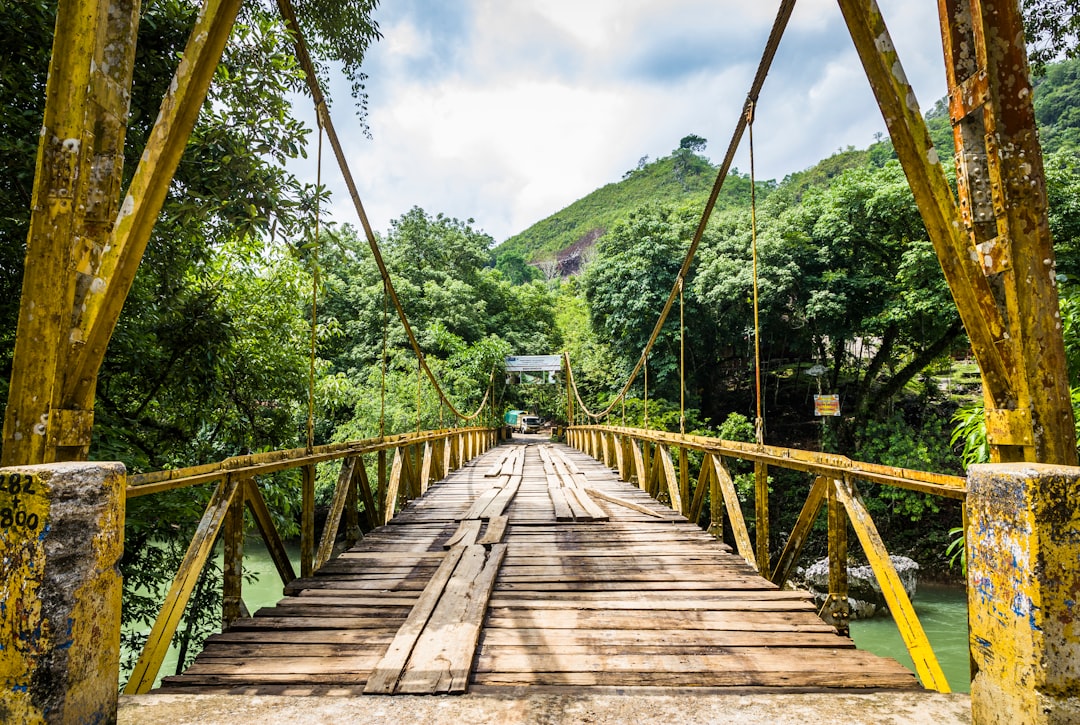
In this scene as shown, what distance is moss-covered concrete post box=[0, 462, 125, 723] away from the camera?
36.7 inches

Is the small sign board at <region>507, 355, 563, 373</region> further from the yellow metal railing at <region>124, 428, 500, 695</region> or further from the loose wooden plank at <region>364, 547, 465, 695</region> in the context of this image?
the loose wooden plank at <region>364, 547, 465, 695</region>

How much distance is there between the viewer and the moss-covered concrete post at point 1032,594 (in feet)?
2.95

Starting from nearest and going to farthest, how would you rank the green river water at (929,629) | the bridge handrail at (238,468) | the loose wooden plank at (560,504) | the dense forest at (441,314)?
the bridge handrail at (238,468) → the dense forest at (441,314) → the loose wooden plank at (560,504) → the green river water at (929,629)

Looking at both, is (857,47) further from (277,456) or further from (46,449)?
(277,456)

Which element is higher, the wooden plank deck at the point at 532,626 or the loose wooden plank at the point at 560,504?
the wooden plank deck at the point at 532,626

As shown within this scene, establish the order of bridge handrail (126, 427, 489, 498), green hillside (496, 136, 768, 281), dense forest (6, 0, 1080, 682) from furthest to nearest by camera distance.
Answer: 1. green hillside (496, 136, 768, 281)
2. dense forest (6, 0, 1080, 682)
3. bridge handrail (126, 427, 489, 498)

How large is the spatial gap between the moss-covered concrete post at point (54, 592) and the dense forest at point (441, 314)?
→ 1404 mm

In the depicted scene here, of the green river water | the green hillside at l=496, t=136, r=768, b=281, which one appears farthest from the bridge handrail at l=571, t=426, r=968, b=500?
the green hillside at l=496, t=136, r=768, b=281

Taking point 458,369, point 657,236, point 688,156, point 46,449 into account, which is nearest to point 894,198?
point 657,236

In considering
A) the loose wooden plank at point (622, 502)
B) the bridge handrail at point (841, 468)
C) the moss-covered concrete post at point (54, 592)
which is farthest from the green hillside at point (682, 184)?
the moss-covered concrete post at point (54, 592)

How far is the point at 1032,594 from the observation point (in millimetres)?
912

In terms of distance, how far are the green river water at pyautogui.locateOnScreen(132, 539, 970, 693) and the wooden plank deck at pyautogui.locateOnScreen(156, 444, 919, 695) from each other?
16.7 feet

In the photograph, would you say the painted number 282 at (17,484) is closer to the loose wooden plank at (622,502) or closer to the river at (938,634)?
the loose wooden plank at (622,502)

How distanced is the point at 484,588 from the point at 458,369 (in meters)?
12.9
